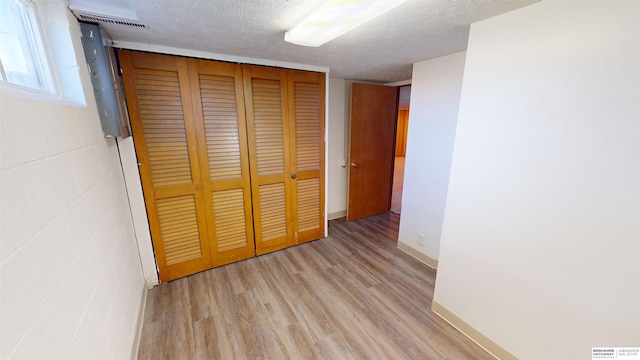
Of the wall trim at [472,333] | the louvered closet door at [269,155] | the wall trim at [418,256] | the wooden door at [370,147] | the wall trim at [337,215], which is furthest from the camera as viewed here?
the wall trim at [337,215]

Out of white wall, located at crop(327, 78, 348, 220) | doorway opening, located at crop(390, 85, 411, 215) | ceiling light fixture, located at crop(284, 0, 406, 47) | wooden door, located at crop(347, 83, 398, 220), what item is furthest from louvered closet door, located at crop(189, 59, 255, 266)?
doorway opening, located at crop(390, 85, 411, 215)

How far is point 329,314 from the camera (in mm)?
1802

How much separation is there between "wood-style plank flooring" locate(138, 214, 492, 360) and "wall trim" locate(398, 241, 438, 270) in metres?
0.08

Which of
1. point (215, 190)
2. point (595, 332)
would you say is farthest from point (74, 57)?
point (595, 332)

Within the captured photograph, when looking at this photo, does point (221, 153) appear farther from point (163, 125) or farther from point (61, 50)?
point (61, 50)

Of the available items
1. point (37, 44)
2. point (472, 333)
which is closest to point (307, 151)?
point (37, 44)

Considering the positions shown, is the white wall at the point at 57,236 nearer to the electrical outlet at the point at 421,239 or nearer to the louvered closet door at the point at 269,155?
the louvered closet door at the point at 269,155

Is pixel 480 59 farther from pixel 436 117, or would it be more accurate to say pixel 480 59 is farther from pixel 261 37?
→ pixel 261 37

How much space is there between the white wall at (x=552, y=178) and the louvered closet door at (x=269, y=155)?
1.60 meters

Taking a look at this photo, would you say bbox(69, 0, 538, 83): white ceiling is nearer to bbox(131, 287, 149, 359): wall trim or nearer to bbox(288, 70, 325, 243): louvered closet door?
bbox(288, 70, 325, 243): louvered closet door

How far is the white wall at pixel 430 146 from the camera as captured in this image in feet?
6.80

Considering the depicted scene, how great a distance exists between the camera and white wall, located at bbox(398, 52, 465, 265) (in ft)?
6.80

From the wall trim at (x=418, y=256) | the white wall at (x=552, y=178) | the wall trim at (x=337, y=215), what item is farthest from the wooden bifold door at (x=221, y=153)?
the white wall at (x=552, y=178)

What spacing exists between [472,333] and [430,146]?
1.55 m
